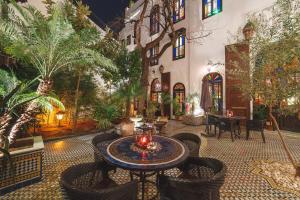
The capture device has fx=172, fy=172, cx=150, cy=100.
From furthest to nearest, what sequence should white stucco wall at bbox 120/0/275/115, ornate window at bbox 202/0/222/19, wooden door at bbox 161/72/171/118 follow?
wooden door at bbox 161/72/171/118, ornate window at bbox 202/0/222/19, white stucco wall at bbox 120/0/275/115

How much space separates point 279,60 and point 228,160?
2587 mm

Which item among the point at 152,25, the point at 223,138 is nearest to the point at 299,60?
the point at 223,138

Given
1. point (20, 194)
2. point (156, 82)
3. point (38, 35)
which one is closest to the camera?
point (20, 194)

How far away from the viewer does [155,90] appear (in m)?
14.2

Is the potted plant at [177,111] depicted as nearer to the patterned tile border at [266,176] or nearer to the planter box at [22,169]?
the patterned tile border at [266,176]

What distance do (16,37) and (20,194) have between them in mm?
2968

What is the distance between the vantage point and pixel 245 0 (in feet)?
27.8

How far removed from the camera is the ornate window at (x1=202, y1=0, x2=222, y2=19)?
971cm

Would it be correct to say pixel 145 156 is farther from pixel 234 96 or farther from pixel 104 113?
pixel 234 96

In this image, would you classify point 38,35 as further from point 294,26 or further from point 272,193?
point 272,193

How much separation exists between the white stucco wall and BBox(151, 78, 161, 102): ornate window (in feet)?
5.26

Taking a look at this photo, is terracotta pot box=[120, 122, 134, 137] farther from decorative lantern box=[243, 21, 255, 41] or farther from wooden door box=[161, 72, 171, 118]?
wooden door box=[161, 72, 171, 118]

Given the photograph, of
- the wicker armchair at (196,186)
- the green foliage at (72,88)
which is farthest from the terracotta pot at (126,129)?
the wicker armchair at (196,186)

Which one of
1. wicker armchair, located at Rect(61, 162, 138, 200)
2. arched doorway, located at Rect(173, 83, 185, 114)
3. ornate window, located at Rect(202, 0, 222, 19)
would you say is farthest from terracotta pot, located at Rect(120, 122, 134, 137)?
ornate window, located at Rect(202, 0, 222, 19)
